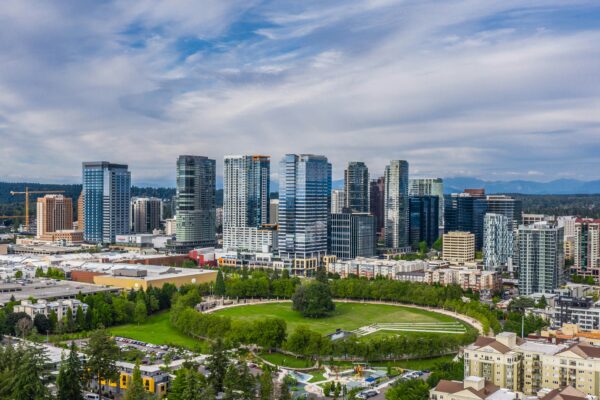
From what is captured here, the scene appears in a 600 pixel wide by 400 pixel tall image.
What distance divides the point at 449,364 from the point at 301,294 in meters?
13.1

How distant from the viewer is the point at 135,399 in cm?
1612

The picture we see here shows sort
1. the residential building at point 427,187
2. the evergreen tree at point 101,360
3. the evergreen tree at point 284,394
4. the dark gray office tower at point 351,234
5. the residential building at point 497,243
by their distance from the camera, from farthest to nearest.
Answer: the residential building at point 427,187, the dark gray office tower at point 351,234, the residential building at point 497,243, the evergreen tree at point 101,360, the evergreen tree at point 284,394

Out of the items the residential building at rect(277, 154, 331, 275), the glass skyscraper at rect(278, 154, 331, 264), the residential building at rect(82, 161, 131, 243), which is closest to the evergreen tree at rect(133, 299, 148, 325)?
the residential building at rect(277, 154, 331, 275)

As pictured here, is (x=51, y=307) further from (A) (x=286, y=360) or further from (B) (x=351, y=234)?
(B) (x=351, y=234)

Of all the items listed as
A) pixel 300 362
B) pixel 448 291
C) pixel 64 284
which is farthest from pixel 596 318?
pixel 64 284

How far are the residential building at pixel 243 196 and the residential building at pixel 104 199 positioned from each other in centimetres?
1373

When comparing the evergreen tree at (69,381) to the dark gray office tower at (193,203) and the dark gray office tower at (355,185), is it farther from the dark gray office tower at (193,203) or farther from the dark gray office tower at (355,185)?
the dark gray office tower at (355,185)

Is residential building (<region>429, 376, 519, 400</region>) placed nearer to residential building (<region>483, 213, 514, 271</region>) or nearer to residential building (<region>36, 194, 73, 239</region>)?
residential building (<region>483, 213, 514, 271</region>)

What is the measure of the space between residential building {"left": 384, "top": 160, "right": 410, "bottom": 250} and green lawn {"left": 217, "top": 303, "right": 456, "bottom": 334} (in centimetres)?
2633

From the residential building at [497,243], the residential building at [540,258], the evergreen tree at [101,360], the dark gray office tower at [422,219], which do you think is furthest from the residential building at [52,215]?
the evergreen tree at [101,360]

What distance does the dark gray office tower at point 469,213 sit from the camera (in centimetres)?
6069

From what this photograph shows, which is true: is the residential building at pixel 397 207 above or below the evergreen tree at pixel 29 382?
above

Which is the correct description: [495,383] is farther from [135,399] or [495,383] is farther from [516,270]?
[516,270]

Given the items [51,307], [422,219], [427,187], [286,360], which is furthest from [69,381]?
[427,187]
